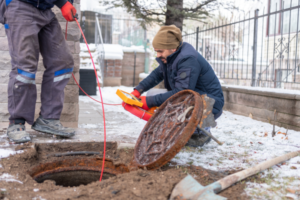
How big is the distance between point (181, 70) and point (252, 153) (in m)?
0.98

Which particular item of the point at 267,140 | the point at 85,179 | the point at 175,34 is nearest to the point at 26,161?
the point at 85,179

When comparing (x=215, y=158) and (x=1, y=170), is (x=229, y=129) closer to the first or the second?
(x=215, y=158)

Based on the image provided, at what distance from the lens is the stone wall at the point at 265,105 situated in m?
3.36

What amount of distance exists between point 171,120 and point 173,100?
242 millimetres

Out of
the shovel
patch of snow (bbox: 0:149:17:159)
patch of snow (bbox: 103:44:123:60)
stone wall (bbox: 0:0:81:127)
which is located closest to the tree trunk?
stone wall (bbox: 0:0:81:127)

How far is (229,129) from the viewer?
3408mm

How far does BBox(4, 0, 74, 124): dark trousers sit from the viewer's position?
2227mm

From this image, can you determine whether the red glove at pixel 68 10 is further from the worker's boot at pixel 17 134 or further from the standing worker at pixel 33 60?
the worker's boot at pixel 17 134

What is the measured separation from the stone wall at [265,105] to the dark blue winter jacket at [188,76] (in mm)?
1359

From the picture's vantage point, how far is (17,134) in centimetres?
228

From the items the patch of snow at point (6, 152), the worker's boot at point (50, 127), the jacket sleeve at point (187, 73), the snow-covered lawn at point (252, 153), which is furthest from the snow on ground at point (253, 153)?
the patch of snow at point (6, 152)

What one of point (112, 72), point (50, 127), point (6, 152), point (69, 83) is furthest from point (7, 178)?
point (112, 72)

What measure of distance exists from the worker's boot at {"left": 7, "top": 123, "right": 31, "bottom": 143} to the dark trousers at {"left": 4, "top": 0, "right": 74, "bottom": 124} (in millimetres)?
83

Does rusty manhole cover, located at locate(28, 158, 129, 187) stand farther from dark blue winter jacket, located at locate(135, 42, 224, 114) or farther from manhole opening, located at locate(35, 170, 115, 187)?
dark blue winter jacket, located at locate(135, 42, 224, 114)
